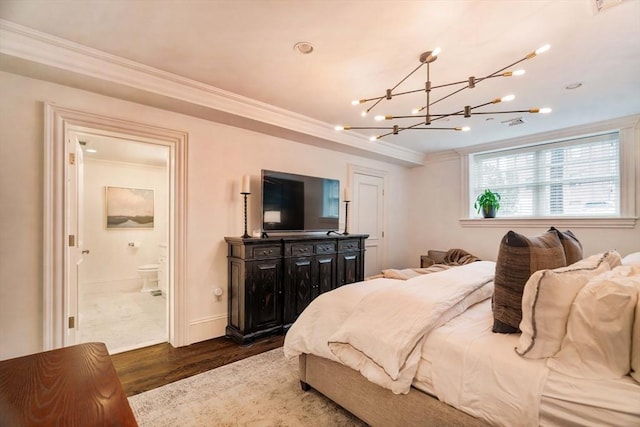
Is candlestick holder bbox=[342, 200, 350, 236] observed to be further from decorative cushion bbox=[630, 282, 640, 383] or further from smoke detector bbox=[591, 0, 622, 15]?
decorative cushion bbox=[630, 282, 640, 383]

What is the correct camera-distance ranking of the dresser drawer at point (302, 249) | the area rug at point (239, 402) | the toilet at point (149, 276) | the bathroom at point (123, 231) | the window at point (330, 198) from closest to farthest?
the area rug at point (239, 402) → the dresser drawer at point (302, 249) → the window at point (330, 198) → the bathroom at point (123, 231) → the toilet at point (149, 276)

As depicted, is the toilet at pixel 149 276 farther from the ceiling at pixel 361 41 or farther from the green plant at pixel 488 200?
the green plant at pixel 488 200

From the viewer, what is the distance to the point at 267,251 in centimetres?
316

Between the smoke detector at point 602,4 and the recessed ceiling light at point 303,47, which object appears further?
the recessed ceiling light at point 303,47

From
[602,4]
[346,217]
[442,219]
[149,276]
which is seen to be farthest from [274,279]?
[149,276]

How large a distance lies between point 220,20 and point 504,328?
2.40m

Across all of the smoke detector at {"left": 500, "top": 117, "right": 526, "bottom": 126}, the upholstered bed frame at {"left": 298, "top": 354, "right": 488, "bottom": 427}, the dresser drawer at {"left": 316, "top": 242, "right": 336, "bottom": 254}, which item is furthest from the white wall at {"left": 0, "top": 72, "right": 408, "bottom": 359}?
the smoke detector at {"left": 500, "top": 117, "right": 526, "bottom": 126}

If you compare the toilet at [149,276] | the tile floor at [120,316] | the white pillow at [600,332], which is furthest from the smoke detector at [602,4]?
the toilet at [149,276]

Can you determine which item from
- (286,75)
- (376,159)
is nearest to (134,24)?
(286,75)

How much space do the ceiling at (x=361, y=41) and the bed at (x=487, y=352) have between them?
1492mm

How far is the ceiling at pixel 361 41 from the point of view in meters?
1.79

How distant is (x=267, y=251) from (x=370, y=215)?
235cm

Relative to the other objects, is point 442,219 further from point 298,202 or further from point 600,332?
point 600,332

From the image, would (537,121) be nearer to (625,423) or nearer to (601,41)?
(601,41)
